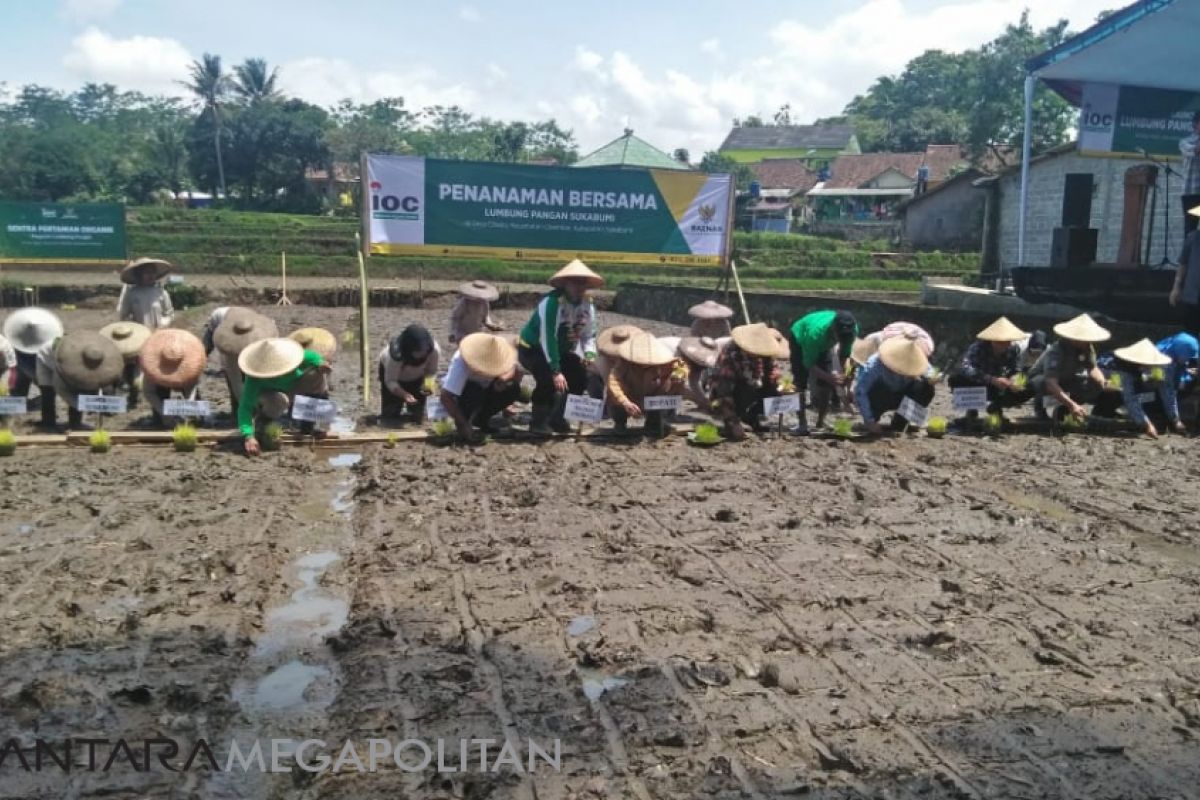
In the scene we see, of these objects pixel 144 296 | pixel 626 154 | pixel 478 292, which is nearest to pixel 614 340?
pixel 478 292

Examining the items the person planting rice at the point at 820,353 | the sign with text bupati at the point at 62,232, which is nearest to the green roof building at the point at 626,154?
the sign with text bupati at the point at 62,232

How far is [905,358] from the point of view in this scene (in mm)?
8398

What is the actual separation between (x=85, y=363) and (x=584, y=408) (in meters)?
3.98

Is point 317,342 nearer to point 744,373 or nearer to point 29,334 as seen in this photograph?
point 29,334

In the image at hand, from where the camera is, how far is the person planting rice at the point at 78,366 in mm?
8000

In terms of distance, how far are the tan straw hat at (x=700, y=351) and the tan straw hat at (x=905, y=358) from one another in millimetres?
1421

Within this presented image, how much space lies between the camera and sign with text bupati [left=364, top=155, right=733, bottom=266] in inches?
415

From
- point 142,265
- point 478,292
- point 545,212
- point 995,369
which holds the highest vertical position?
point 545,212

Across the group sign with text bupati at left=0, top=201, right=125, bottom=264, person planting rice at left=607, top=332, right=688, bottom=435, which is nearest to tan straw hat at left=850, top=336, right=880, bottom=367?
person planting rice at left=607, top=332, right=688, bottom=435

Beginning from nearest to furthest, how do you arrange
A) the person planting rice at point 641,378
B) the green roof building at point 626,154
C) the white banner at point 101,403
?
1. the white banner at point 101,403
2. the person planting rice at point 641,378
3. the green roof building at point 626,154

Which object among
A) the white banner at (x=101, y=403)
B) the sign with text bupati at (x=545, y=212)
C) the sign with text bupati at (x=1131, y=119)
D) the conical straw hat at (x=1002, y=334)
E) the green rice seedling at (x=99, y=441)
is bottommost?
the green rice seedling at (x=99, y=441)

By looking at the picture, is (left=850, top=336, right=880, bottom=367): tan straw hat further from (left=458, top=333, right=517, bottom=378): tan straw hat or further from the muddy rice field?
(left=458, top=333, right=517, bottom=378): tan straw hat

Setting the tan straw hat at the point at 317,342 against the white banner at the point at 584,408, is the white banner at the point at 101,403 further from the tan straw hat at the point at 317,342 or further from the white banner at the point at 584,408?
the white banner at the point at 584,408

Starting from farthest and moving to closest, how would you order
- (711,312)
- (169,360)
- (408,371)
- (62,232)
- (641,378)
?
(62,232)
(711,312)
(408,371)
(641,378)
(169,360)
